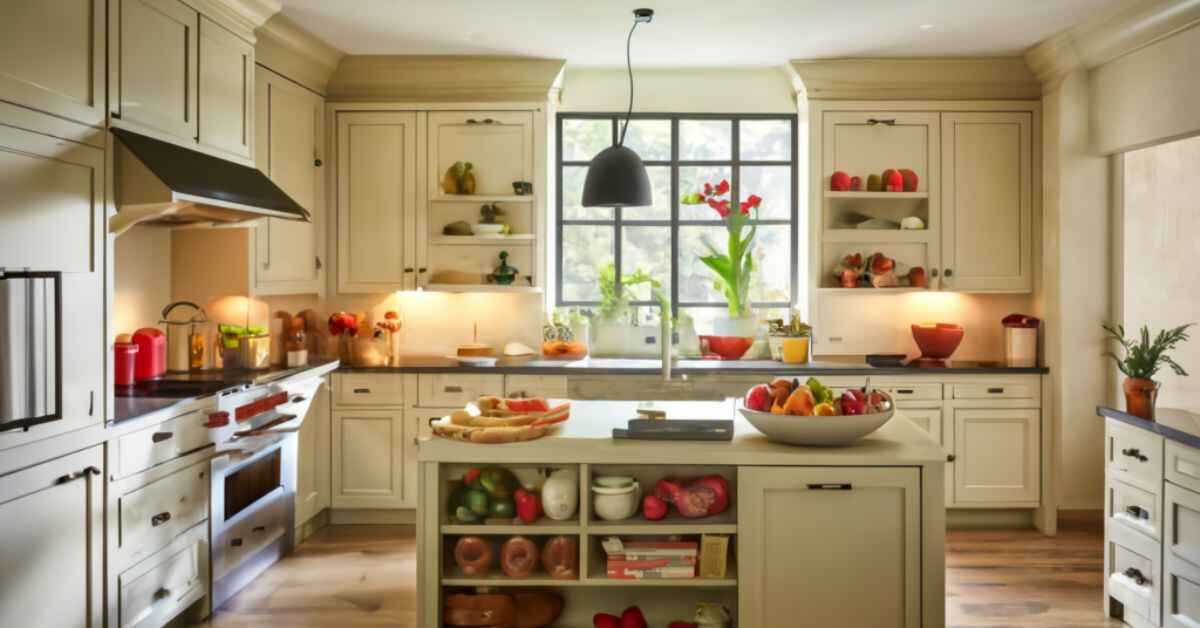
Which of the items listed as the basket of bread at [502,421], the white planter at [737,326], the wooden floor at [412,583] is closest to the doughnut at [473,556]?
the basket of bread at [502,421]

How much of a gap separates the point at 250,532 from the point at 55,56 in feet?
7.12

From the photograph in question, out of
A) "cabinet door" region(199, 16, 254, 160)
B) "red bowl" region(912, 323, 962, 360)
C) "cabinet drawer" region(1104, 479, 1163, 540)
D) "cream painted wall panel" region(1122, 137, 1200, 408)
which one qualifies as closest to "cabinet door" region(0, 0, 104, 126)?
"cabinet door" region(199, 16, 254, 160)

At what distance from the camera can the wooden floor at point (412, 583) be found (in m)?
3.49

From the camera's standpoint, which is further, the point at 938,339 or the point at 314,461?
the point at 938,339

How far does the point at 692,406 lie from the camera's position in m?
3.18

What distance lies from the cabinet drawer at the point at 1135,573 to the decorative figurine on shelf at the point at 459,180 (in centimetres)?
371

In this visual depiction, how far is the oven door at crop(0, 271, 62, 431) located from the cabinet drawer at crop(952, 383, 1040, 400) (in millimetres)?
4383

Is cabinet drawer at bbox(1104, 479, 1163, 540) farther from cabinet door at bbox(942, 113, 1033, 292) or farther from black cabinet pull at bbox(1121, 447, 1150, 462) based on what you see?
cabinet door at bbox(942, 113, 1033, 292)

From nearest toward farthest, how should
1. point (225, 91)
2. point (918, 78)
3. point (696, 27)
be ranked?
point (225, 91), point (696, 27), point (918, 78)

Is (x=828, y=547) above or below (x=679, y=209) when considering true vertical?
below

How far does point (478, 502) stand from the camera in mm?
2574

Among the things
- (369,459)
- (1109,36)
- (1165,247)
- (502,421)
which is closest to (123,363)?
(369,459)

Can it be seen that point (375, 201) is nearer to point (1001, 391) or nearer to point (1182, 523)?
point (1001, 391)

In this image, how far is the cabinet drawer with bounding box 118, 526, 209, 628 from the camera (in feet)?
9.75
